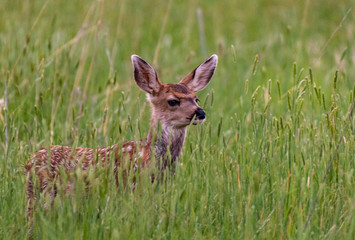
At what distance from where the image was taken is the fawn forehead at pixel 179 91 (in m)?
6.56

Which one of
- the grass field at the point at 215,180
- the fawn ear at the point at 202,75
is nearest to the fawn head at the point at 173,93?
the fawn ear at the point at 202,75

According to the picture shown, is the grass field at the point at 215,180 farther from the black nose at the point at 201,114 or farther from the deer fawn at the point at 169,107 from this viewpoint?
the black nose at the point at 201,114

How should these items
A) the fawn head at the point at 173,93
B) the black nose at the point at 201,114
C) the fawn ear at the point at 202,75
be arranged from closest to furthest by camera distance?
the black nose at the point at 201,114
the fawn head at the point at 173,93
the fawn ear at the point at 202,75

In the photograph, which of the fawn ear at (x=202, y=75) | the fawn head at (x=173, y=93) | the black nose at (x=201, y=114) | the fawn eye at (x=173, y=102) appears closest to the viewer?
the black nose at (x=201, y=114)

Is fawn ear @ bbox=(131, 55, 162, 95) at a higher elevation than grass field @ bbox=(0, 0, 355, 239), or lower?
higher

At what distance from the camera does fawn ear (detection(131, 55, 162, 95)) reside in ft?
21.8

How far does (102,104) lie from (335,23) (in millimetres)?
5991

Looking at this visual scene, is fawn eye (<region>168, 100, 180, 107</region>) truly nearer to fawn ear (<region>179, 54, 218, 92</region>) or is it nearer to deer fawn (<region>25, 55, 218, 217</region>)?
deer fawn (<region>25, 55, 218, 217</region>)

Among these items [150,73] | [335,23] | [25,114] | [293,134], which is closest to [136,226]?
[293,134]

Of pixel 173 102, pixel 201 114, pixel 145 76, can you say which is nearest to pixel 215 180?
pixel 201 114

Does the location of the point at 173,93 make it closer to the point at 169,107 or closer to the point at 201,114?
the point at 169,107

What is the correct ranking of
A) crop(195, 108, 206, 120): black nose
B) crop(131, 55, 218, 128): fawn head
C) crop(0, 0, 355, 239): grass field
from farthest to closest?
crop(131, 55, 218, 128): fawn head, crop(195, 108, 206, 120): black nose, crop(0, 0, 355, 239): grass field

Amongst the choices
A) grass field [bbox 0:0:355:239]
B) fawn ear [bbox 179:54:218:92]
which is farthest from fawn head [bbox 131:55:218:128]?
grass field [bbox 0:0:355:239]

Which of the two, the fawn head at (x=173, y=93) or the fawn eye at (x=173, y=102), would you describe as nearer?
the fawn head at (x=173, y=93)
